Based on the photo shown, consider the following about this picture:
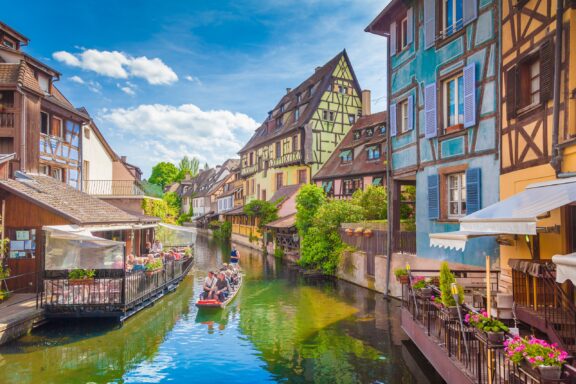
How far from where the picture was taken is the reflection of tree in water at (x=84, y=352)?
30.3 feet

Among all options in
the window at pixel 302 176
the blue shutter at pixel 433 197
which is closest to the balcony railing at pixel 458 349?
the blue shutter at pixel 433 197

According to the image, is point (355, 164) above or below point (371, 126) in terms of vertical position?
below

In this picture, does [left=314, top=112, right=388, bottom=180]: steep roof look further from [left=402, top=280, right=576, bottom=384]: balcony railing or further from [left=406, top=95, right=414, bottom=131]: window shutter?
[left=402, top=280, right=576, bottom=384]: balcony railing

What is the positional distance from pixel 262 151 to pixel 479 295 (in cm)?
3460

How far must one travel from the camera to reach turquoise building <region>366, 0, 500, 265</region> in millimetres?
11578

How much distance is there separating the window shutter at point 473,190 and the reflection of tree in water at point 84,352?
32.3 ft

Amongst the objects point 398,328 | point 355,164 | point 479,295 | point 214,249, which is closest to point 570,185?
point 479,295

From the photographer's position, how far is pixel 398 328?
12875 millimetres

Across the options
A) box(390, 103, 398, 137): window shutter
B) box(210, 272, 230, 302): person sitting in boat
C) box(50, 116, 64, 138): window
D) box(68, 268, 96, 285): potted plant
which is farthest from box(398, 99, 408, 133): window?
box(50, 116, 64, 138): window

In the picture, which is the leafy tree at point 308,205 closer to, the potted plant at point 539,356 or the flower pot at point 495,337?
the flower pot at point 495,337

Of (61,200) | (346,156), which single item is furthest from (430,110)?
(346,156)

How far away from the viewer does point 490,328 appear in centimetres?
628

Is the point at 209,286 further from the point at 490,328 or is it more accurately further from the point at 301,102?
the point at 301,102

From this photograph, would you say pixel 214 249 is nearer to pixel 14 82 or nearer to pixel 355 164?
pixel 355 164
